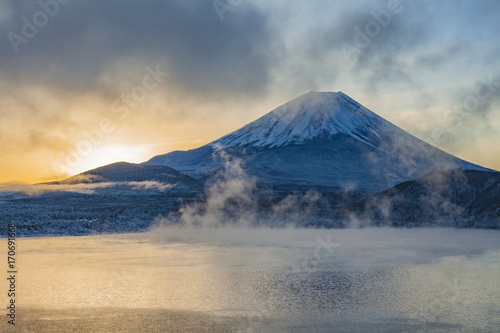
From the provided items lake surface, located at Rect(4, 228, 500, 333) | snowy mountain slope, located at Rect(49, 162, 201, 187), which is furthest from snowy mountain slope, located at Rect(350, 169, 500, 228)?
snowy mountain slope, located at Rect(49, 162, 201, 187)

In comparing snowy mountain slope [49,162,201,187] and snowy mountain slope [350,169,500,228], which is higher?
snowy mountain slope [49,162,201,187]

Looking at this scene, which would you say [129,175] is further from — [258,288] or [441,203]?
[258,288]

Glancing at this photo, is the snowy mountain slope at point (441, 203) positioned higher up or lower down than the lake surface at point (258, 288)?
higher up

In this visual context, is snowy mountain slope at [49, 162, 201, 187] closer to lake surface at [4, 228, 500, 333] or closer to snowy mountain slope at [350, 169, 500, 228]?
snowy mountain slope at [350, 169, 500, 228]

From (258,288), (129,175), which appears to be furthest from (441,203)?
(129,175)

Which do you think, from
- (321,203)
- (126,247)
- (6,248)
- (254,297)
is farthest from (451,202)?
(254,297)

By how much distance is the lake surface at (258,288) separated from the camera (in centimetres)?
1728

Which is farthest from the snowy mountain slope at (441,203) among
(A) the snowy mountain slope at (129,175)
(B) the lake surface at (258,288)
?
(A) the snowy mountain slope at (129,175)

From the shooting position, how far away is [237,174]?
180 metres

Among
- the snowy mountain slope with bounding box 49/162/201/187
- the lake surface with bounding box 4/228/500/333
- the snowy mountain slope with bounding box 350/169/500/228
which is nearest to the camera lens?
the lake surface with bounding box 4/228/500/333

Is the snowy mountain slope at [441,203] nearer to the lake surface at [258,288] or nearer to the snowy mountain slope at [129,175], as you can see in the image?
the lake surface at [258,288]

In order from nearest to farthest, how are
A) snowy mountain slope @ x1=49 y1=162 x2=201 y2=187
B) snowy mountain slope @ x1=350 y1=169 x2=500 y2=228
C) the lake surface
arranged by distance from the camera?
the lake surface → snowy mountain slope @ x1=350 y1=169 x2=500 y2=228 → snowy mountain slope @ x1=49 y1=162 x2=201 y2=187

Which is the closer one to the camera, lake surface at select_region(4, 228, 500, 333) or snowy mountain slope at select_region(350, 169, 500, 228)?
lake surface at select_region(4, 228, 500, 333)

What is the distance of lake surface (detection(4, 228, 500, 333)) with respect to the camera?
56.7 ft
